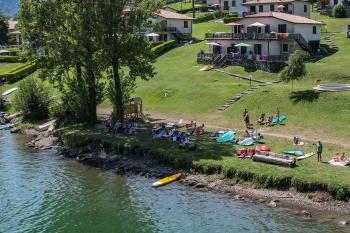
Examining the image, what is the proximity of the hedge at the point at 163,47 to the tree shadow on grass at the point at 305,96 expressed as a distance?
4452 centimetres

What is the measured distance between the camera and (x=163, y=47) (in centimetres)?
11156

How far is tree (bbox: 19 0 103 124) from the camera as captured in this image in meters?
65.3

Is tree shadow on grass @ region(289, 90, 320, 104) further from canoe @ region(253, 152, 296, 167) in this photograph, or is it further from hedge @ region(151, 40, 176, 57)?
hedge @ region(151, 40, 176, 57)

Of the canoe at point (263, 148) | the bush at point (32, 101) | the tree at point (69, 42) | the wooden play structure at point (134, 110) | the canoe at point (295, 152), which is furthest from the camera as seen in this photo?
the bush at point (32, 101)

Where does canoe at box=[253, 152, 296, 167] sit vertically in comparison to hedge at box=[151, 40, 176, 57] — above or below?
below

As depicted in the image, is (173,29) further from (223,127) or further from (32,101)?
(223,127)

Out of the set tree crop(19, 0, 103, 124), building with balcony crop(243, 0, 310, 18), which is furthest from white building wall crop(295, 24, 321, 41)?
tree crop(19, 0, 103, 124)

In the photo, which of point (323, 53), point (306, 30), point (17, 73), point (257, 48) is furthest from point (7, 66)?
point (323, 53)

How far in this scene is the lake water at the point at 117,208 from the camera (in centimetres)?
4016

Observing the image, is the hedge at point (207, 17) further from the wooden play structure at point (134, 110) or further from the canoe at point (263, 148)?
the canoe at point (263, 148)

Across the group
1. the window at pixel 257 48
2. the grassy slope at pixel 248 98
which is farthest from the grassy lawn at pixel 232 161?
the window at pixel 257 48

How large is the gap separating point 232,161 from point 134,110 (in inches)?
954

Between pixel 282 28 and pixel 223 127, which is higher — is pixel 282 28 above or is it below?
above

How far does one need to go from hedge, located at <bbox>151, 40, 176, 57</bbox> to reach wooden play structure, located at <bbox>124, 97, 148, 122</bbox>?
1495 inches
